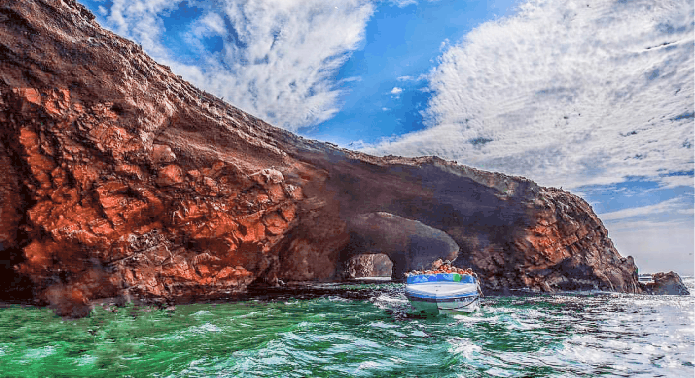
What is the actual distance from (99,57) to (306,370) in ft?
48.9

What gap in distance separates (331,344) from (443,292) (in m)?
7.53

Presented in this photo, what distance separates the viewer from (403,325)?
12.9 m

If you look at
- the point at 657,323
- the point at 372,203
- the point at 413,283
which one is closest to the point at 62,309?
the point at 413,283

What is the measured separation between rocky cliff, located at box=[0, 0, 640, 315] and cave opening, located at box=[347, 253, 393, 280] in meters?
19.4

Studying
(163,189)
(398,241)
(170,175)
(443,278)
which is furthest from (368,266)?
(170,175)

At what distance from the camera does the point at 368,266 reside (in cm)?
5469

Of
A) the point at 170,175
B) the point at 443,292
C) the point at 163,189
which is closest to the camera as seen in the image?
the point at 443,292

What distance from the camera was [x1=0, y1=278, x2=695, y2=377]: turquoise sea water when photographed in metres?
7.29

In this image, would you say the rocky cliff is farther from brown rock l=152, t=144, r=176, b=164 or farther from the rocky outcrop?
the rocky outcrop

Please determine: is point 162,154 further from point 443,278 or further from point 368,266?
point 368,266

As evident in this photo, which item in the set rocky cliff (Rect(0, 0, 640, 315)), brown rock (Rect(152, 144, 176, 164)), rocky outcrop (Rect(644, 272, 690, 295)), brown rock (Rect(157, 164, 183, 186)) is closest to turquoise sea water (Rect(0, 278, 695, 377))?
rocky cliff (Rect(0, 0, 640, 315))

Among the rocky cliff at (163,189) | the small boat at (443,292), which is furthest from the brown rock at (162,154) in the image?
the small boat at (443,292)

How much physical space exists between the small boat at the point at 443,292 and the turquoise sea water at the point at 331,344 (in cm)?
57

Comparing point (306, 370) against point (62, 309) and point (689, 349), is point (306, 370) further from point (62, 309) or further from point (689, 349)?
point (62, 309)
